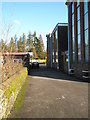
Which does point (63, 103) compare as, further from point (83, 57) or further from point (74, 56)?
point (74, 56)

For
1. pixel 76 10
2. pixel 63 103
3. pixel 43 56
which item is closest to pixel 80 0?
pixel 76 10

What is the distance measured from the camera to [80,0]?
13.3 m

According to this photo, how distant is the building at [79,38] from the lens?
464 inches

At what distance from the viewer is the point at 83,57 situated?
41.0 feet

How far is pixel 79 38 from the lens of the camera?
45.0 ft

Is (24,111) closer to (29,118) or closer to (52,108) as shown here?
(29,118)

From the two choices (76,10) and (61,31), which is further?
(61,31)

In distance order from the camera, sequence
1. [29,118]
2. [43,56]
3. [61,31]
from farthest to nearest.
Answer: [43,56]
[61,31]
[29,118]

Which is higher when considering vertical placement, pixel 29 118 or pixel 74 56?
pixel 74 56

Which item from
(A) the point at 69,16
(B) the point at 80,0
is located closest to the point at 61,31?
(A) the point at 69,16

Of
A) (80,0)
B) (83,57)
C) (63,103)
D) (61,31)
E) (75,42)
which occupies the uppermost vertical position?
(80,0)

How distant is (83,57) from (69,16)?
679cm

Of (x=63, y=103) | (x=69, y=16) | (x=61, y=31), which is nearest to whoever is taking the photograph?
(x=63, y=103)

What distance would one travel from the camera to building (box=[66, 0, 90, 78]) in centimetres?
1179
